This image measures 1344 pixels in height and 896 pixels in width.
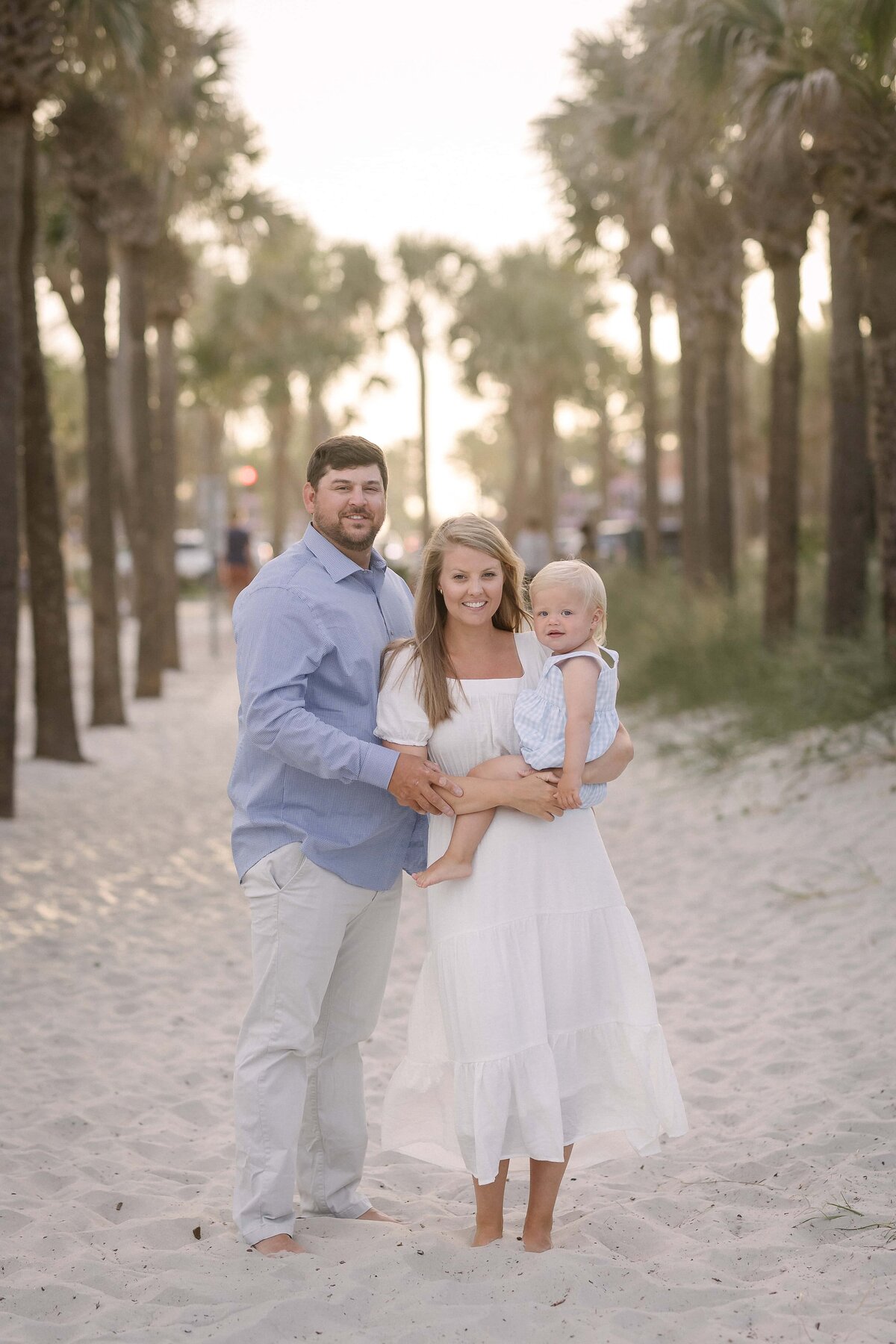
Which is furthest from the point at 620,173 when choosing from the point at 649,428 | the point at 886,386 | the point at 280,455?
the point at 280,455

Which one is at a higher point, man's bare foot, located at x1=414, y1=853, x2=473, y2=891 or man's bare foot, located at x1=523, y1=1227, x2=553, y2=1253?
man's bare foot, located at x1=414, y1=853, x2=473, y2=891

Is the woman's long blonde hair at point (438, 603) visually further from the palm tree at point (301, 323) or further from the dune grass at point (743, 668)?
the palm tree at point (301, 323)

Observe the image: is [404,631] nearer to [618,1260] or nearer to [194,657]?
[618,1260]

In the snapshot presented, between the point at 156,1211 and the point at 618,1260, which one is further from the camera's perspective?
the point at 156,1211

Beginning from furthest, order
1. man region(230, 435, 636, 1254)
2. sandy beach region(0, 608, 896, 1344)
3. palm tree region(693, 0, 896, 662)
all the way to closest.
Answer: palm tree region(693, 0, 896, 662), man region(230, 435, 636, 1254), sandy beach region(0, 608, 896, 1344)

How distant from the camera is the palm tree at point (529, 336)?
42.1m

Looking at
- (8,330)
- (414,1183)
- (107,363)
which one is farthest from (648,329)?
(414,1183)

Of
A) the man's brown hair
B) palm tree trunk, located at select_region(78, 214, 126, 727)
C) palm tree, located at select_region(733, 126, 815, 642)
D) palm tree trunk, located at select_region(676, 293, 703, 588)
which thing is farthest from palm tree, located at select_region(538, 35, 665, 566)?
the man's brown hair

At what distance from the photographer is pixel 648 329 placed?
86.0 feet

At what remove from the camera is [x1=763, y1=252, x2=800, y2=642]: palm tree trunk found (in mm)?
14664

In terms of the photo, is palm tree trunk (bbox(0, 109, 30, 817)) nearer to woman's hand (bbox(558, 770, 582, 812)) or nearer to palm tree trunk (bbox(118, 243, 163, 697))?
woman's hand (bbox(558, 770, 582, 812))

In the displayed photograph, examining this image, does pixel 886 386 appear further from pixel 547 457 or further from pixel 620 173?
pixel 547 457

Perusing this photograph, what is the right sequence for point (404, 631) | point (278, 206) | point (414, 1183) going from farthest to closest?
point (278, 206), point (414, 1183), point (404, 631)

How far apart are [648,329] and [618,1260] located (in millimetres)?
24026
